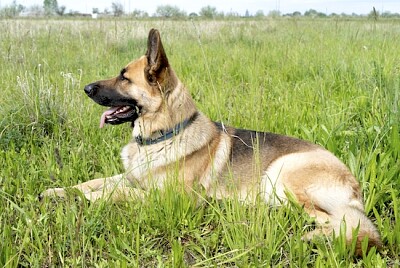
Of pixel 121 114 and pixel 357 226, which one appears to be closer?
pixel 357 226

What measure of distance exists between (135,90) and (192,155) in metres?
0.69

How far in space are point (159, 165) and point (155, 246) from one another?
31.9 inches

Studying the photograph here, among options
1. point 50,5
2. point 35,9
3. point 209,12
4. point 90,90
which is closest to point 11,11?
point 35,9

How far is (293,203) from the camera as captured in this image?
7.52 feet

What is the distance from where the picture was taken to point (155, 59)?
2807mm

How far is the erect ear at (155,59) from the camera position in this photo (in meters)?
2.71

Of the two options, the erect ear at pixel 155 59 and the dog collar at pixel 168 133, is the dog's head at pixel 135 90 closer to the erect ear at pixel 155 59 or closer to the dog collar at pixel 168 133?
the erect ear at pixel 155 59

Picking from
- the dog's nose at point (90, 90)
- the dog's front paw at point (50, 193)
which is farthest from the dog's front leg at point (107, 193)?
the dog's nose at point (90, 90)

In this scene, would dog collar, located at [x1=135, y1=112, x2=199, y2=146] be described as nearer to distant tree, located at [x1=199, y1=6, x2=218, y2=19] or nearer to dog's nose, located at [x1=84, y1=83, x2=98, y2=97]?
dog's nose, located at [x1=84, y1=83, x2=98, y2=97]

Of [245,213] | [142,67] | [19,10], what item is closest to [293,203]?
[245,213]

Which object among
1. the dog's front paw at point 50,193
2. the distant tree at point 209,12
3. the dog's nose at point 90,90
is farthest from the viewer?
the distant tree at point 209,12

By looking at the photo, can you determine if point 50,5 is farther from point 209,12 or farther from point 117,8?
point 209,12

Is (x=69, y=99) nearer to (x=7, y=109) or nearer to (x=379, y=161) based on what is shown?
(x=7, y=109)

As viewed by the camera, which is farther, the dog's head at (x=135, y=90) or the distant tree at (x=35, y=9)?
the distant tree at (x=35, y=9)
